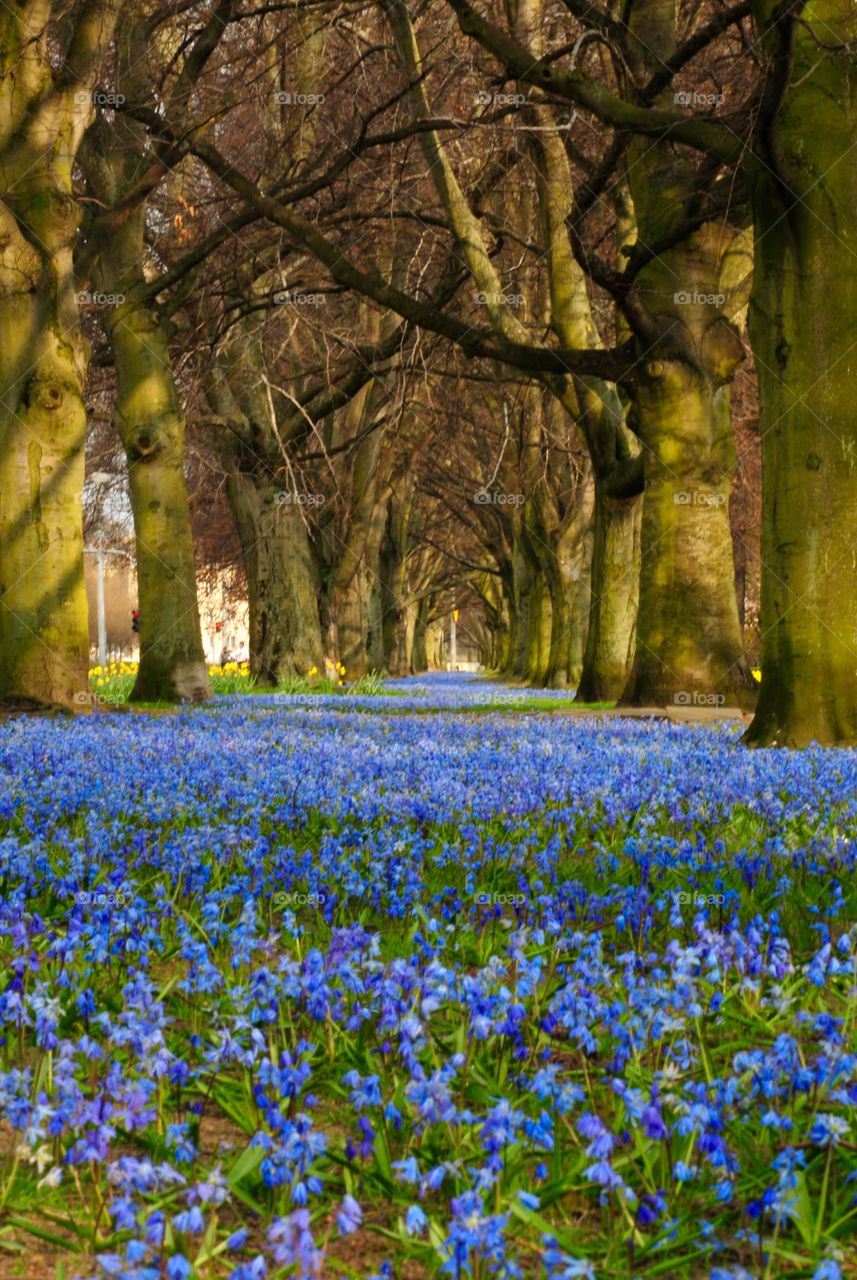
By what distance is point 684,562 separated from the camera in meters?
13.3

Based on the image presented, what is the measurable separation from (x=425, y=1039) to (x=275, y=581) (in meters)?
19.5

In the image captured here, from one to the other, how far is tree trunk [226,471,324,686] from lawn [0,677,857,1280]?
16.1 metres

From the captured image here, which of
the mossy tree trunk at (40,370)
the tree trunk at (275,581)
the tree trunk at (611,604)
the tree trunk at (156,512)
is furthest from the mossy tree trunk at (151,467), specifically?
the tree trunk at (275,581)

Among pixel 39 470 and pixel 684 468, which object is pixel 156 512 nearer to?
pixel 39 470

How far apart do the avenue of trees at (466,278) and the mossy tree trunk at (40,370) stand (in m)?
0.03

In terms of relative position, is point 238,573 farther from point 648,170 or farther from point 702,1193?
point 702,1193

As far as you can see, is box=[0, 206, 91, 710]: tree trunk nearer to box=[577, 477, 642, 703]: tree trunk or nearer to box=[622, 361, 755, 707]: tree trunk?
box=[622, 361, 755, 707]: tree trunk

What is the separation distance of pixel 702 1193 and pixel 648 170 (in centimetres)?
1406

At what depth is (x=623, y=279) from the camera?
12.6 meters

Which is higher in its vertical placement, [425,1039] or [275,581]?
[275,581]

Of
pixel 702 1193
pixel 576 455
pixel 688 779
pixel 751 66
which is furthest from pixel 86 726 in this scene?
pixel 576 455

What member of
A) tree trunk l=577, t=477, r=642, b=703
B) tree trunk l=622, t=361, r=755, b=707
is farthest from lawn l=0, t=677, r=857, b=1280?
tree trunk l=577, t=477, r=642, b=703

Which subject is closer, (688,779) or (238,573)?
(688,779)

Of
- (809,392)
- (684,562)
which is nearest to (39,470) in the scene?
(684,562)
